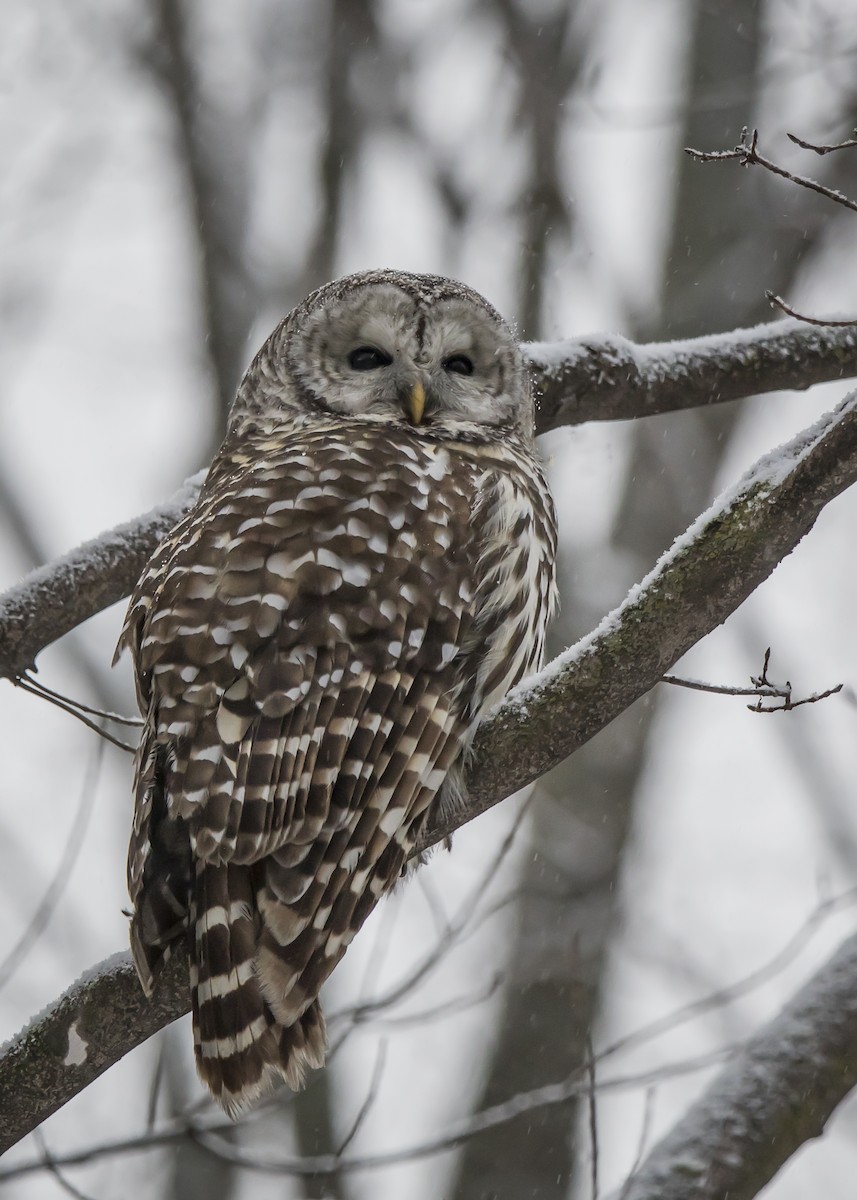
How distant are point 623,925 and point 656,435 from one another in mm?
2462

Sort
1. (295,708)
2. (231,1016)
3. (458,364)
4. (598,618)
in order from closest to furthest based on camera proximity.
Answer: (231,1016) → (295,708) → (458,364) → (598,618)

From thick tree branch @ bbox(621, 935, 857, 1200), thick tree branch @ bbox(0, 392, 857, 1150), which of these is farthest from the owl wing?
thick tree branch @ bbox(621, 935, 857, 1200)

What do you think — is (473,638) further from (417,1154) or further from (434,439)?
(417,1154)

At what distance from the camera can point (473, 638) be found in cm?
348

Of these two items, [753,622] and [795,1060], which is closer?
[795,1060]

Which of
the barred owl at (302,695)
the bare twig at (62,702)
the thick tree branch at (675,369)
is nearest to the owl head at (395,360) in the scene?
the thick tree branch at (675,369)

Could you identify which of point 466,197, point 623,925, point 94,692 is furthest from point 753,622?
point 94,692

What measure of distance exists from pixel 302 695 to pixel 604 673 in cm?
65

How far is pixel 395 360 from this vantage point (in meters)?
4.39

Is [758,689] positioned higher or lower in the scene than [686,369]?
lower

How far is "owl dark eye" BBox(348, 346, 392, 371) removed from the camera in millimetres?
4426

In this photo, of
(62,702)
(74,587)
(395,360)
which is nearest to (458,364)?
(395,360)

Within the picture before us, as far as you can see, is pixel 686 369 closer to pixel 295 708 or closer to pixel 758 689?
pixel 758 689

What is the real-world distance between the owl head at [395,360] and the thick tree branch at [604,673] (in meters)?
1.43
